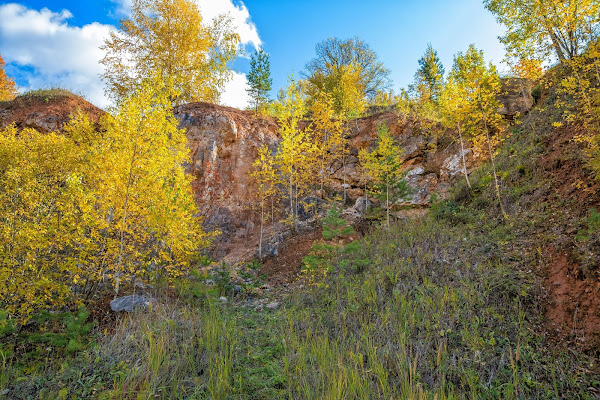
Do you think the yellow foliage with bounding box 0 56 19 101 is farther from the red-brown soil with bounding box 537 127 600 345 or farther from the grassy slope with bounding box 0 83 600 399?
the red-brown soil with bounding box 537 127 600 345

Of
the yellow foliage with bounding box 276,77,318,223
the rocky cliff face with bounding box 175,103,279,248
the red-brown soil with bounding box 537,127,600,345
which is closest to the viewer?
the red-brown soil with bounding box 537,127,600,345

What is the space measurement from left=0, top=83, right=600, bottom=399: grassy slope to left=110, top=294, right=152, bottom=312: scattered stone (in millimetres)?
581

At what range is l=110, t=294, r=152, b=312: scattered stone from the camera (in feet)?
21.4

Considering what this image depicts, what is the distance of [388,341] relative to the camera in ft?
14.8

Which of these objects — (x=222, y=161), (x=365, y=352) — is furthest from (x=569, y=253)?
(x=222, y=161)

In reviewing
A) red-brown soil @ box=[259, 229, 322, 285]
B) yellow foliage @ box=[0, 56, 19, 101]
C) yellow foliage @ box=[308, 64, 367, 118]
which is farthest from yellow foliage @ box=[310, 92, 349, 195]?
yellow foliage @ box=[0, 56, 19, 101]

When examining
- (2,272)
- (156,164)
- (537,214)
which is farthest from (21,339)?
(537,214)

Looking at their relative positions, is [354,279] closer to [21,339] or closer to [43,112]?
[21,339]

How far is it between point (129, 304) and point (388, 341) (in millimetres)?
6164

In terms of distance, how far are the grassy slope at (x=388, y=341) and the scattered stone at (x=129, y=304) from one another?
22.9 inches

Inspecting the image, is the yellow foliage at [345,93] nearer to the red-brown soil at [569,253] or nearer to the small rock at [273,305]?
the red-brown soil at [569,253]

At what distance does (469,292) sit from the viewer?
5926 mm

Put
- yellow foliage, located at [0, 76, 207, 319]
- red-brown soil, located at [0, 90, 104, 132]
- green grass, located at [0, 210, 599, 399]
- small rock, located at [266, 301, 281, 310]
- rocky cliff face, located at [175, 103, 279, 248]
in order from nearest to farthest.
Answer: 1. green grass, located at [0, 210, 599, 399]
2. yellow foliage, located at [0, 76, 207, 319]
3. small rock, located at [266, 301, 281, 310]
4. rocky cliff face, located at [175, 103, 279, 248]
5. red-brown soil, located at [0, 90, 104, 132]

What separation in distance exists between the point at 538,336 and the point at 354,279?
4.73 meters
